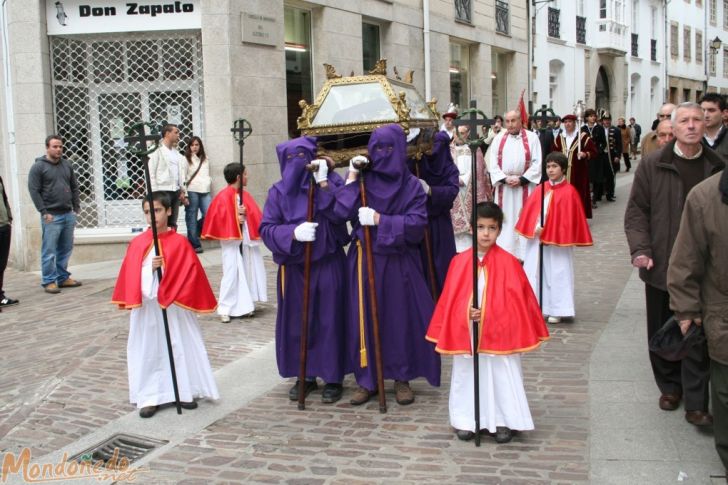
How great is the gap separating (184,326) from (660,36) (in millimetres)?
39853

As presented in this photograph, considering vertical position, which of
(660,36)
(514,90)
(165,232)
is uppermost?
(660,36)

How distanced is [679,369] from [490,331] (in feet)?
5.12

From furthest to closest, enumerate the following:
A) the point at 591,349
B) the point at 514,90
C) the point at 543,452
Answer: the point at 514,90
the point at 591,349
the point at 543,452

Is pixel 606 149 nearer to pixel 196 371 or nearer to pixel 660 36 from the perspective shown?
pixel 196 371

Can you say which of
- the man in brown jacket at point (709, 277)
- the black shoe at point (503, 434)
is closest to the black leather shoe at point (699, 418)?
the man in brown jacket at point (709, 277)

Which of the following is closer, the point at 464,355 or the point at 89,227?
the point at 464,355

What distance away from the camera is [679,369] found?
5.61m

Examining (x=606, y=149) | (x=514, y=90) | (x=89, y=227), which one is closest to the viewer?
(x=89, y=227)

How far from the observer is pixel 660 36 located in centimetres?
4088

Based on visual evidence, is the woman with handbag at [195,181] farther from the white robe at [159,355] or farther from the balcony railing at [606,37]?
the balcony railing at [606,37]

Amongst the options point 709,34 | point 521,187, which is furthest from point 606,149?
point 709,34

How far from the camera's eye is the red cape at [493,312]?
4.96 m

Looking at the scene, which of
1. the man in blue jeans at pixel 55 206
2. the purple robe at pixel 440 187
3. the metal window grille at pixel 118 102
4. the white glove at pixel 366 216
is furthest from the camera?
the metal window grille at pixel 118 102

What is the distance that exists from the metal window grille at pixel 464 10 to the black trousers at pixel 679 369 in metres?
16.7
